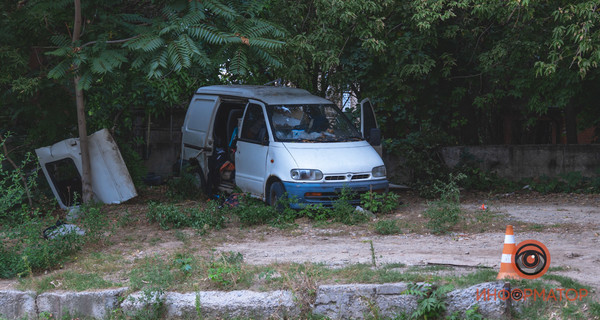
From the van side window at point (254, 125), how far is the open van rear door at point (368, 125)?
176 centimetres

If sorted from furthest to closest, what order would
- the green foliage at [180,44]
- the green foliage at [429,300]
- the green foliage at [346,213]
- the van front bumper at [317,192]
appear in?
the van front bumper at [317,192] < the green foliage at [346,213] < the green foliage at [180,44] < the green foliage at [429,300]

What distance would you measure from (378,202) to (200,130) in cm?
426

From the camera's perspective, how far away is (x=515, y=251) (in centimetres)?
566

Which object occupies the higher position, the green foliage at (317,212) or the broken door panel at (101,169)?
the broken door panel at (101,169)

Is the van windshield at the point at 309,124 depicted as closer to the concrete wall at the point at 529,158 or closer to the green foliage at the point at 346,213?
the green foliage at the point at 346,213

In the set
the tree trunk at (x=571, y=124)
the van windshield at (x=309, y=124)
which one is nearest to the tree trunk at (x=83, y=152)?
the van windshield at (x=309, y=124)

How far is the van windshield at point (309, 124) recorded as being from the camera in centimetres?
1034

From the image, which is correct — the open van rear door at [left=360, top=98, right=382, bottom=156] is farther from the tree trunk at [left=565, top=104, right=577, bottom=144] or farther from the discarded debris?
the tree trunk at [left=565, top=104, right=577, bottom=144]

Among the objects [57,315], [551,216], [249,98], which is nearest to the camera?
[57,315]

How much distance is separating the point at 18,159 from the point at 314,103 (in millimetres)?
5400

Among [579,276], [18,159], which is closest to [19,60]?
[18,159]

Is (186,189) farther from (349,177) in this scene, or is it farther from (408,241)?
(408,241)

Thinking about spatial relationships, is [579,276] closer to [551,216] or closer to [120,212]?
[551,216]

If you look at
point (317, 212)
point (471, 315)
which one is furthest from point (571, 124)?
point (471, 315)
